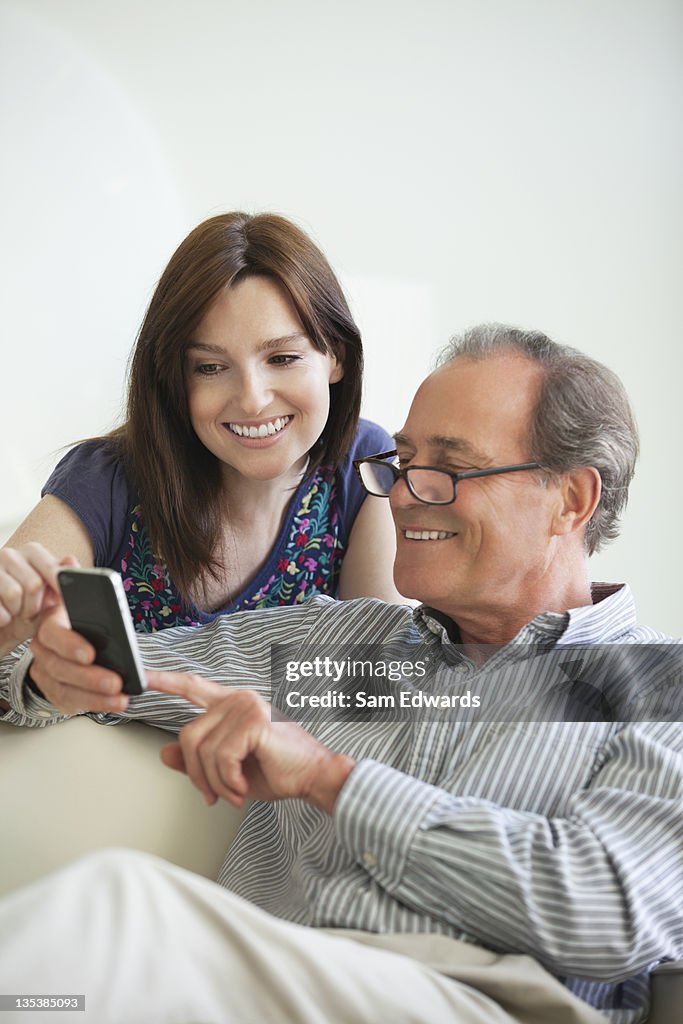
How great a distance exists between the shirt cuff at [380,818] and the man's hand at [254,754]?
24mm

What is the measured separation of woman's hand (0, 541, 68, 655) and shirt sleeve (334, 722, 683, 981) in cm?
44

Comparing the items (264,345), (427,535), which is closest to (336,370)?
(264,345)

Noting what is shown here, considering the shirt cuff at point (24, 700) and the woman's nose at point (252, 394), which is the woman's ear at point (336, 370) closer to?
the woman's nose at point (252, 394)

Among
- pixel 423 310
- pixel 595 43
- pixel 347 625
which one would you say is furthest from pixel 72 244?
pixel 595 43

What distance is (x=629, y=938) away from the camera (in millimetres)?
1112

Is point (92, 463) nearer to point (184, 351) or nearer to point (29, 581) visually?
point (184, 351)

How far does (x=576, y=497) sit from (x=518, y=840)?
52 cm

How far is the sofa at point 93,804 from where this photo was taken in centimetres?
154

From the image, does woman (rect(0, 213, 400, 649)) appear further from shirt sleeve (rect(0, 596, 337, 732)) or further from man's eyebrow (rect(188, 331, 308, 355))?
shirt sleeve (rect(0, 596, 337, 732))

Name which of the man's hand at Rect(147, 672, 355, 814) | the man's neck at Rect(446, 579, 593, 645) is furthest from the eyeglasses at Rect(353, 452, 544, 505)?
the man's hand at Rect(147, 672, 355, 814)

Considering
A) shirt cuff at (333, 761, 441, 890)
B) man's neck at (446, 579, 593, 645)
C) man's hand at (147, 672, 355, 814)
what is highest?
man's neck at (446, 579, 593, 645)

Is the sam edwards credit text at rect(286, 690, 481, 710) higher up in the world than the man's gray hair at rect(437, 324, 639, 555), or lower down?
lower down

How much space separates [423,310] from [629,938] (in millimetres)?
2112

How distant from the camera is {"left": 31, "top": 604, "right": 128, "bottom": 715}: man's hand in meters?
1.23
